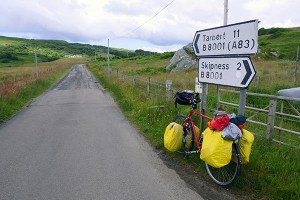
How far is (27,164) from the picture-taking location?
531cm

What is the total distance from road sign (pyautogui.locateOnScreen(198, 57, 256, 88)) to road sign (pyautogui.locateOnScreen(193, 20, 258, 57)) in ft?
0.42

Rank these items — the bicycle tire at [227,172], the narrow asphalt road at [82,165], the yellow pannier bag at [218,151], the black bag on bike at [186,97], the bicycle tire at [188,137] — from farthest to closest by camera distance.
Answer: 1. the black bag on bike at [186,97]
2. the bicycle tire at [188,137]
3. the narrow asphalt road at [82,165]
4. the bicycle tire at [227,172]
5. the yellow pannier bag at [218,151]

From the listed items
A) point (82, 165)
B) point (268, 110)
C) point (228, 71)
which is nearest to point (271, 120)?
point (268, 110)

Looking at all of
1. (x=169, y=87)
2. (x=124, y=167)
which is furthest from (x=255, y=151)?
(x=169, y=87)

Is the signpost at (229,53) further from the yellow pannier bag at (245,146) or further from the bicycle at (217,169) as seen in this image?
the bicycle at (217,169)

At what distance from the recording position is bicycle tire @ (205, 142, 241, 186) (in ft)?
13.1

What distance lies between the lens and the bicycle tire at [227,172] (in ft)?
13.1

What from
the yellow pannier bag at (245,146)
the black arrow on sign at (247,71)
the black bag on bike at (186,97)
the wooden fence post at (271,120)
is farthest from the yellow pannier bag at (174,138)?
the wooden fence post at (271,120)

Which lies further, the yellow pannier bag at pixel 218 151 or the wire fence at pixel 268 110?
the wire fence at pixel 268 110

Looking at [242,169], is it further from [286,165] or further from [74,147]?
[74,147]

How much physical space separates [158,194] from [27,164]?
2.92 m

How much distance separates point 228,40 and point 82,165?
365 centimetres

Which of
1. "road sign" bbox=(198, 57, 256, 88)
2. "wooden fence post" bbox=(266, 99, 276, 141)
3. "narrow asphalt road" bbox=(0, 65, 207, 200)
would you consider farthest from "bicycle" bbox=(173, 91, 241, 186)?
"wooden fence post" bbox=(266, 99, 276, 141)

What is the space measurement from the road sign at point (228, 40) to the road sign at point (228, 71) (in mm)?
129
